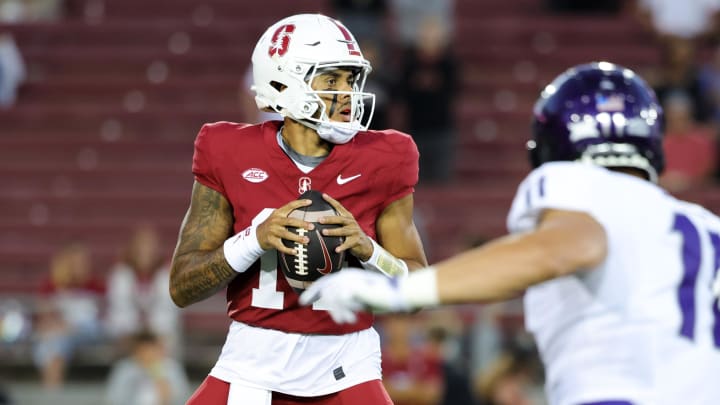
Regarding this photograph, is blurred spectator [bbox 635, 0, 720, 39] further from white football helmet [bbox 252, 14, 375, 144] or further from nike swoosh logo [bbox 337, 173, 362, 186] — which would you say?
nike swoosh logo [bbox 337, 173, 362, 186]

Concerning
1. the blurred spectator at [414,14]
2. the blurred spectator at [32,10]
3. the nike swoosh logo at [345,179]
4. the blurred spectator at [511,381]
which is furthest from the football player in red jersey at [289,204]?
the blurred spectator at [32,10]

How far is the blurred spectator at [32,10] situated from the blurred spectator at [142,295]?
470 centimetres

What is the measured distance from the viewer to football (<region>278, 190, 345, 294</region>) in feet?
11.7

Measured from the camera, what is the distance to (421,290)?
2.71 m

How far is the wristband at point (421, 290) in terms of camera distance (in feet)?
8.84

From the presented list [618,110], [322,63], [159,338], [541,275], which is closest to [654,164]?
[618,110]

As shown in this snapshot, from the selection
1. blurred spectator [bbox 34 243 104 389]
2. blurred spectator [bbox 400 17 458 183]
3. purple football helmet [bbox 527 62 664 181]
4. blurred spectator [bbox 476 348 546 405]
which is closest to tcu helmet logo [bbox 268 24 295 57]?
purple football helmet [bbox 527 62 664 181]

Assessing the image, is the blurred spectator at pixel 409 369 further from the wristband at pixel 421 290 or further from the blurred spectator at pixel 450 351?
the wristband at pixel 421 290

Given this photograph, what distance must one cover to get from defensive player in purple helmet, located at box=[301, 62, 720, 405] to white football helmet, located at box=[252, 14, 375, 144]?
3.44 ft

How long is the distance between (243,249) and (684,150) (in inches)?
268

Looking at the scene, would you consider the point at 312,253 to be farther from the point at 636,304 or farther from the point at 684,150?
the point at 684,150

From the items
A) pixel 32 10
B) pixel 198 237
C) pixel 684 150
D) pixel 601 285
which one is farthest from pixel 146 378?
pixel 32 10

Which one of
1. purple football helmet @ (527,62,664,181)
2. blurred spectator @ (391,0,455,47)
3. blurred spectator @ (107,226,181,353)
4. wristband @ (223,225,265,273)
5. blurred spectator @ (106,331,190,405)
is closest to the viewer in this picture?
purple football helmet @ (527,62,664,181)

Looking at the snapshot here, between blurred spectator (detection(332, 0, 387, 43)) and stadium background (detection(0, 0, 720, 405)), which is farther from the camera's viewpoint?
blurred spectator (detection(332, 0, 387, 43))
